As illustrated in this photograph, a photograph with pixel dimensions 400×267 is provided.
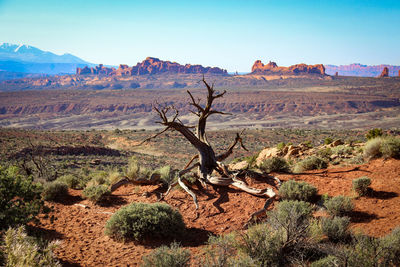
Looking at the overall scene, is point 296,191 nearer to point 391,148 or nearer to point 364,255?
point 364,255

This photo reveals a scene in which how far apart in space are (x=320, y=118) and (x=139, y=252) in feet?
292

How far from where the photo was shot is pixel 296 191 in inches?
270

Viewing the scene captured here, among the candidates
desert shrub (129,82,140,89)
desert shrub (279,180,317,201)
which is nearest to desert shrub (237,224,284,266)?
desert shrub (279,180,317,201)

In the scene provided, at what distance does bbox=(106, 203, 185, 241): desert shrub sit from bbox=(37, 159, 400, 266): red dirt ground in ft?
0.78

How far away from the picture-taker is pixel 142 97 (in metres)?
116

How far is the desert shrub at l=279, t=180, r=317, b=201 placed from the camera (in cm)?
685

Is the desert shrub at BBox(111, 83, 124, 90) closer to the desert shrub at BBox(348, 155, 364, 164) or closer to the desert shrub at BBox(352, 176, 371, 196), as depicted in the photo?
the desert shrub at BBox(348, 155, 364, 164)

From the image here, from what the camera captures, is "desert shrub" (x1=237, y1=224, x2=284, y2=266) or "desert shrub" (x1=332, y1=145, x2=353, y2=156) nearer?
"desert shrub" (x1=237, y1=224, x2=284, y2=266)

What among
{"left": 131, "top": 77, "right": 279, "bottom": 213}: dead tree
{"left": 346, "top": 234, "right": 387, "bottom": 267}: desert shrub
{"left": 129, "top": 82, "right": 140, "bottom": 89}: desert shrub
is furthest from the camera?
{"left": 129, "top": 82, "right": 140, "bottom": 89}: desert shrub

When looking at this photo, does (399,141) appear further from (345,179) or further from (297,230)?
(297,230)

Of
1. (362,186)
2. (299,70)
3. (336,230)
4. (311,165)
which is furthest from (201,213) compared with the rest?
(299,70)

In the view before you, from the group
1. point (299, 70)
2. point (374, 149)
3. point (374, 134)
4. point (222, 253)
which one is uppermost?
point (299, 70)

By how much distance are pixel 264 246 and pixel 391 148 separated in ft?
22.7

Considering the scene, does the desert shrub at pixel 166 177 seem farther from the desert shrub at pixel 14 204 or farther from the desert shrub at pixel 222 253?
the desert shrub at pixel 222 253
